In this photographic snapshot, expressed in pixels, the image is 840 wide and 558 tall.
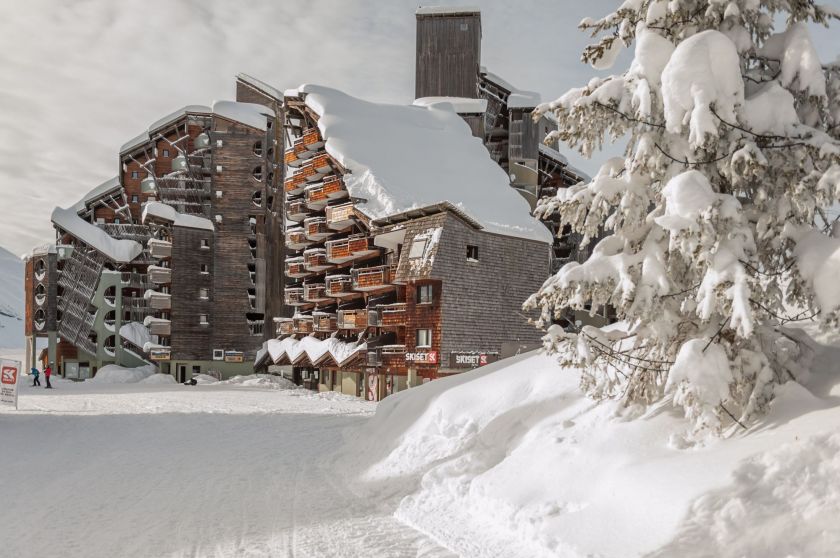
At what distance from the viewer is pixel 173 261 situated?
5903 cm

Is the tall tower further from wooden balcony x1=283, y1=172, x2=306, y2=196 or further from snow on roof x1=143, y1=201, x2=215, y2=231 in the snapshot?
snow on roof x1=143, y1=201, x2=215, y2=231

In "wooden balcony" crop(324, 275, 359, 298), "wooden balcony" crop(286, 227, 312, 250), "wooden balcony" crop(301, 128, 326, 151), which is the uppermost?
"wooden balcony" crop(301, 128, 326, 151)

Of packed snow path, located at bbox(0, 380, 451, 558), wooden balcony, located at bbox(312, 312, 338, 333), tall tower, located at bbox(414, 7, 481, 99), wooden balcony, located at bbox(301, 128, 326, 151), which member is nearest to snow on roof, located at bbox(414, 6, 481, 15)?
tall tower, located at bbox(414, 7, 481, 99)

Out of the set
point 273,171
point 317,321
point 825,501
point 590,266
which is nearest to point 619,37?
point 590,266

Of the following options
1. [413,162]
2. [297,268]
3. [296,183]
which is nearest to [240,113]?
[296,183]

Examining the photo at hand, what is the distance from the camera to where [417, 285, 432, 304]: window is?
3688cm

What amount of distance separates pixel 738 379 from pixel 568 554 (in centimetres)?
323

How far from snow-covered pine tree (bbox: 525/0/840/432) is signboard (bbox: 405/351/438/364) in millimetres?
25414

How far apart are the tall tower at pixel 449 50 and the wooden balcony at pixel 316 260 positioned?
57.7 feet

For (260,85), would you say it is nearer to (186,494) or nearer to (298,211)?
(298,211)

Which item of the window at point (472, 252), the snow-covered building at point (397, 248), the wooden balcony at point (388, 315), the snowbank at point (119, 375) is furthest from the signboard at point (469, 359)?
the snowbank at point (119, 375)

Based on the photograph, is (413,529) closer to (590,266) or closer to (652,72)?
(590,266)

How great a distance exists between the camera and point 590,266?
9578mm

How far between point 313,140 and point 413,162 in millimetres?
8578
